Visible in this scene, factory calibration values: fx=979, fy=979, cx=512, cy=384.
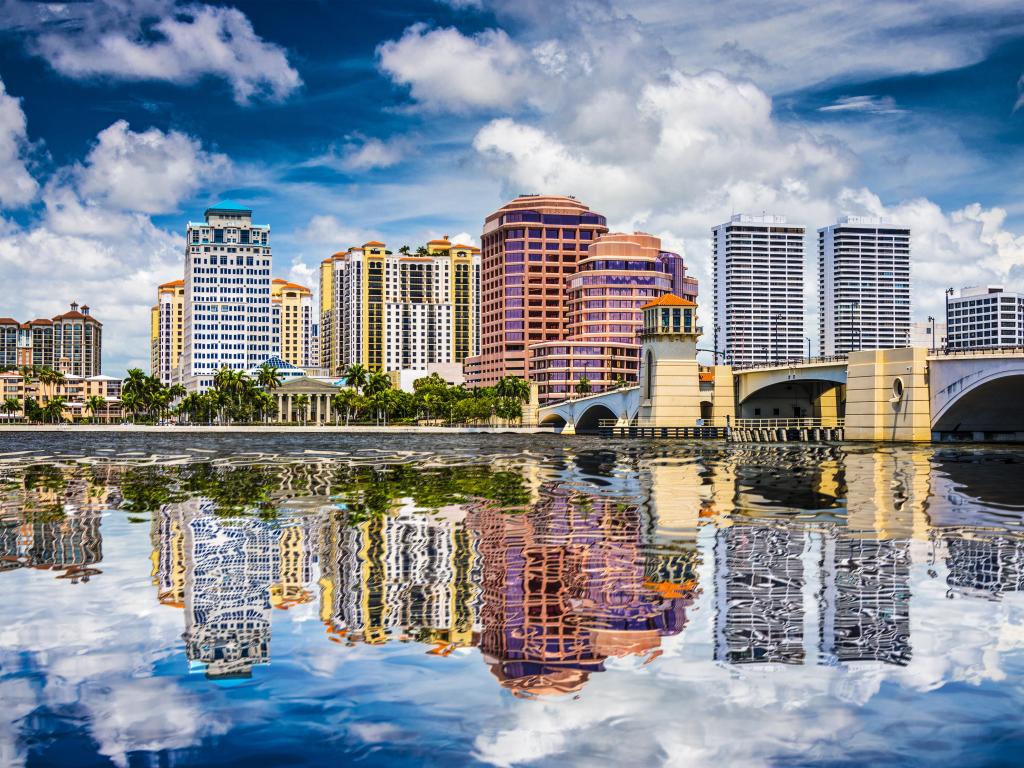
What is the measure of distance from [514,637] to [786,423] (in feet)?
382

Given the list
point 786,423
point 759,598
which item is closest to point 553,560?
point 759,598

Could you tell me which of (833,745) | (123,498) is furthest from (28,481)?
(833,745)

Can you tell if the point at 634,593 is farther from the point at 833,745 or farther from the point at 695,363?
the point at 695,363

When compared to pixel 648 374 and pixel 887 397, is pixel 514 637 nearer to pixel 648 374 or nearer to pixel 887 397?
pixel 887 397

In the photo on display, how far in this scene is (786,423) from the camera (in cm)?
12781

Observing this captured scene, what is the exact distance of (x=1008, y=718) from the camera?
13.1 metres

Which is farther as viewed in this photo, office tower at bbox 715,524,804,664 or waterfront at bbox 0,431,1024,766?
office tower at bbox 715,524,804,664

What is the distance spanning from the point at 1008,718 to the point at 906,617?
524cm

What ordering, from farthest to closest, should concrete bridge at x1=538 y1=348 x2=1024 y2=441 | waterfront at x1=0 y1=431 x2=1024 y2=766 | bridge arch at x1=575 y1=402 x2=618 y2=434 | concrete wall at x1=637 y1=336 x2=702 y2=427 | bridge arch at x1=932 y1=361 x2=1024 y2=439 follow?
bridge arch at x1=575 y1=402 x2=618 y2=434 < concrete wall at x1=637 y1=336 x2=702 y2=427 < bridge arch at x1=932 y1=361 x2=1024 y2=439 < concrete bridge at x1=538 y1=348 x2=1024 y2=441 < waterfront at x1=0 y1=431 x2=1024 y2=766

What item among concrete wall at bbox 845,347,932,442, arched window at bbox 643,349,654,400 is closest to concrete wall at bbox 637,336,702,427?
arched window at bbox 643,349,654,400

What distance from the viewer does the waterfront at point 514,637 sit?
40.9 ft

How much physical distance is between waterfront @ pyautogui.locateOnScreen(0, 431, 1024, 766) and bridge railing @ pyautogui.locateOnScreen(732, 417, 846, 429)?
88.6 metres

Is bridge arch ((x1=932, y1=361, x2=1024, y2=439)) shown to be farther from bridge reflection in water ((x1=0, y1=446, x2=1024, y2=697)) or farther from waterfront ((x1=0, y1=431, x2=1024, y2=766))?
waterfront ((x1=0, y1=431, x2=1024, y2=766))

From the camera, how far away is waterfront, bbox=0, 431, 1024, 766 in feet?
40.9
